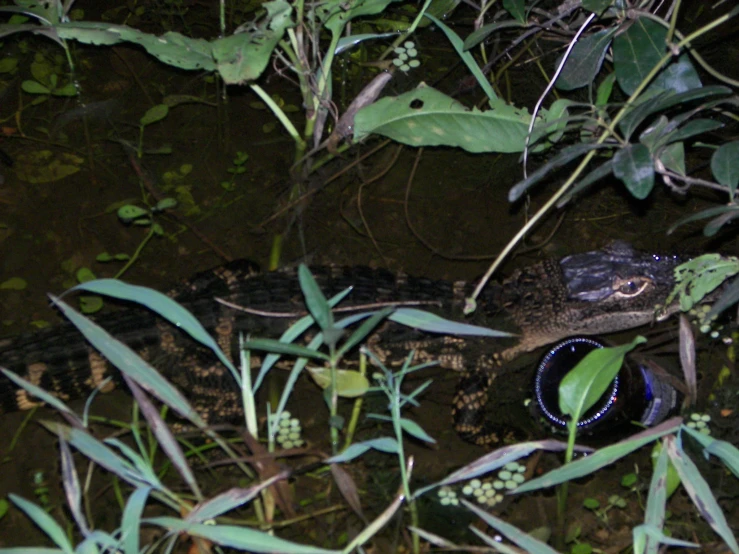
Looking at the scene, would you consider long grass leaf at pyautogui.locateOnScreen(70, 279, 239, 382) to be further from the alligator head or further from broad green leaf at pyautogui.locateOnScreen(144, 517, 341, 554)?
the alligator head

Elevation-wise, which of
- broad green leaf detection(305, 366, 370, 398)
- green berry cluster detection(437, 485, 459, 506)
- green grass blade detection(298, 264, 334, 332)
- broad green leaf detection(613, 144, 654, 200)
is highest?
broad green leaf detection(613, 144, 654, 200)

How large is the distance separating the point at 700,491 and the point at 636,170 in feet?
3.01

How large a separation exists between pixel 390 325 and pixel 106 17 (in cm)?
218

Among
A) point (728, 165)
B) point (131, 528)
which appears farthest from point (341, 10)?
point (131, 528)

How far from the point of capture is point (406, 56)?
3.74 metres

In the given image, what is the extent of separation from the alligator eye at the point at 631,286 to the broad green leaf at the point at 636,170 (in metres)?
1.10

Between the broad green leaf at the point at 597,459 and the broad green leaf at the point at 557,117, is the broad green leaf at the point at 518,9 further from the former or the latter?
the broad green leaf at the point at 597,459

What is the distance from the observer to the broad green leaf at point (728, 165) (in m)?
2.26

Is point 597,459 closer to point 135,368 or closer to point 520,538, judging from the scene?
point 520,538

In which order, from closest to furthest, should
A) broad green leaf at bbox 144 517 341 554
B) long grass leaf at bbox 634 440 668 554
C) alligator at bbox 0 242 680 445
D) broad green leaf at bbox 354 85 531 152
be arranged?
broad green leaf at bbox 144 517 341 554
long grass leaf at bbox 634 440 668 554
broad green leaf at bbox 354 85 531 152
alligator at bbox 0 242 680 445

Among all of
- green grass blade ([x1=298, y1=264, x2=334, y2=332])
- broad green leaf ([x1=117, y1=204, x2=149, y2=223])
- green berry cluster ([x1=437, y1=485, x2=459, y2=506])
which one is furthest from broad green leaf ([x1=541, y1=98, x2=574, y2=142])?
broad green leaf ([x1=117, y1=204, x2=149, y2=223])

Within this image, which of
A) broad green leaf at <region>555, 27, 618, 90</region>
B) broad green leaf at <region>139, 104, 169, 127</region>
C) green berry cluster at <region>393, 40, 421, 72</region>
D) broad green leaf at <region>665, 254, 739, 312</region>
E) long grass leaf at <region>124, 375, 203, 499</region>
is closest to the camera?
long grass leaf at <region>124, 375, 203, 499</region>

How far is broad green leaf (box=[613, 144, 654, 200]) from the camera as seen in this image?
2.20 m

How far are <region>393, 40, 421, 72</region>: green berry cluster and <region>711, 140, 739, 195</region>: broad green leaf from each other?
5.82 ft
